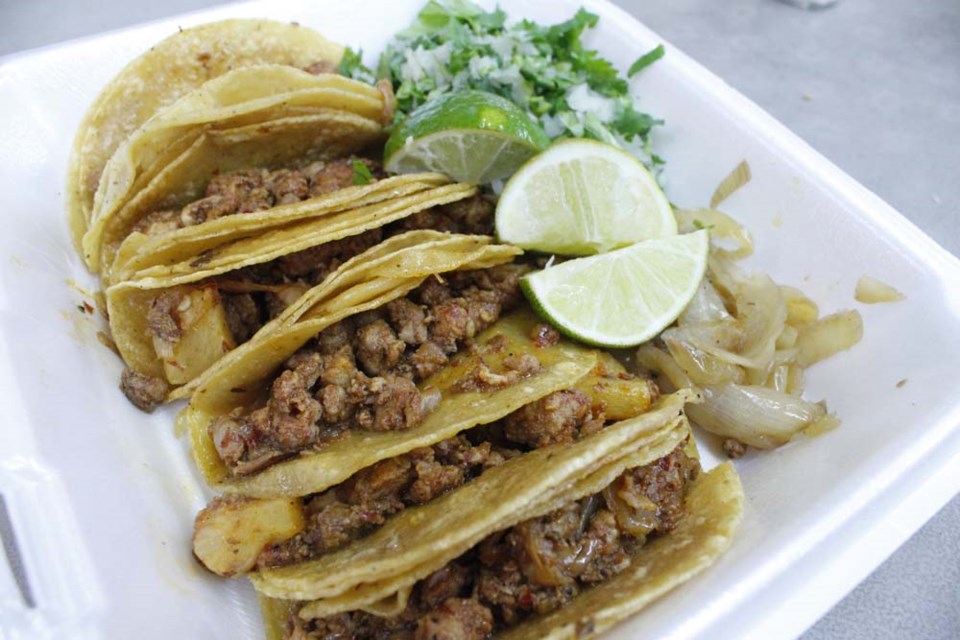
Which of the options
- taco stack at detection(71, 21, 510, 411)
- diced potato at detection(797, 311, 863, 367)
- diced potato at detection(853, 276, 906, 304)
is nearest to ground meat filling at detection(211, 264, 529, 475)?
taco stack at detection(71, 21, 510, 411)

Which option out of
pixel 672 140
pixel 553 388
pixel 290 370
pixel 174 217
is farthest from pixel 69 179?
pixel 672 140

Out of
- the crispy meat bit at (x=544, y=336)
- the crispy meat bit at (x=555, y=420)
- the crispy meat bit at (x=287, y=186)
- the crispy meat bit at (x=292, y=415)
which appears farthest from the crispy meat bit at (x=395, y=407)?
the crispy meat bit at (x=287, y=186)

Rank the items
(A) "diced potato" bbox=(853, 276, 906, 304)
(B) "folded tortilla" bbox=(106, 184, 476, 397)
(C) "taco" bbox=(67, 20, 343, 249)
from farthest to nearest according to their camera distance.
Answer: (C) "taco" bbox=(67, 20, 343, 249) < (A) "diced potato" bbox=(853, 276, 906, 304) < (B) "folded tortilla" bbox=(106, 184, 476, 397)

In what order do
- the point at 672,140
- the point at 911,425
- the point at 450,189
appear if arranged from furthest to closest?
the point at 672,140, the point at 450,189, the point at 911,425

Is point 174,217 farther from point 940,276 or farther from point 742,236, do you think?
point 940,276

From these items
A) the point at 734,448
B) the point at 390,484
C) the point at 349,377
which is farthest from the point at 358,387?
the point at 734,448

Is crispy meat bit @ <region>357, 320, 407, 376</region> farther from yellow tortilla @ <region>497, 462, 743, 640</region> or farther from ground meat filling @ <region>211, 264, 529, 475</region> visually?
yellow tortilla @ <region>497, 462, 743, 640</region>
